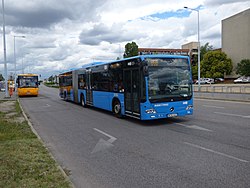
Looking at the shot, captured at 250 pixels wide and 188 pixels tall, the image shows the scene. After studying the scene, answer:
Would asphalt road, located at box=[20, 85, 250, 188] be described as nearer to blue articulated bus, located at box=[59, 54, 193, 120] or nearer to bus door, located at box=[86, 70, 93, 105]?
blue articulated bus, located at box=[59, 54, 193, 120]

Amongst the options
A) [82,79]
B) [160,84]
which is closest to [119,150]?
[160,84]

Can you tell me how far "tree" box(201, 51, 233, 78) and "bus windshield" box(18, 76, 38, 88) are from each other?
177 ft

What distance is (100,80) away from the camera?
1522 centimetres

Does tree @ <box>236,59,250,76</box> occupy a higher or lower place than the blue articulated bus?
higher

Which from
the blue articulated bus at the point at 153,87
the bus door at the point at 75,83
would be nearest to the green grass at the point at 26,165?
the blue articulated bus at the point at 153,87

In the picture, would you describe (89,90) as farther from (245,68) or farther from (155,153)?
(245,68)

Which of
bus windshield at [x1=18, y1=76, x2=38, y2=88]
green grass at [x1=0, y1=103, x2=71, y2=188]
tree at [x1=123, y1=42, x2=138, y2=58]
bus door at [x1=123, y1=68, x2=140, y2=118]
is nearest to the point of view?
green grass at [x1=0, y1=103, x2=71, y2=188]

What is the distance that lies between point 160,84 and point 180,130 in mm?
2083

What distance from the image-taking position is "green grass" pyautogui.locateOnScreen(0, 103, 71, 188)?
4672mm

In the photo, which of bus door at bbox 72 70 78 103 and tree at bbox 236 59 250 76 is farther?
tree at bbox 236 59 250 76

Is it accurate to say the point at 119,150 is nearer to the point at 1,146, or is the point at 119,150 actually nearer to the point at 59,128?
the point at 1,146

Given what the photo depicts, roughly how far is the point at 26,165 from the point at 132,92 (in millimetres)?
6368

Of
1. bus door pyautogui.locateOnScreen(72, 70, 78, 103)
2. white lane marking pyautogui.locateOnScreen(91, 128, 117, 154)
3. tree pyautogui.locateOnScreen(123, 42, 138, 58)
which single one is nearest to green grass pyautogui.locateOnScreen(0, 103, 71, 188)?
white lane marking pyautogui.locateOnScreen(91, 128, 117, 154)

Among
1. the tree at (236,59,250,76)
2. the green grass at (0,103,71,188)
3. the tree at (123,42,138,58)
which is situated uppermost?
the tree at (123,42,138,58)
